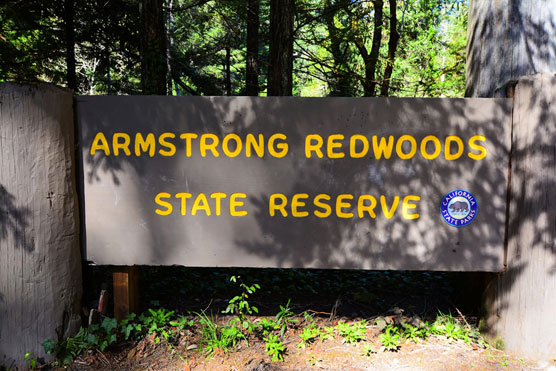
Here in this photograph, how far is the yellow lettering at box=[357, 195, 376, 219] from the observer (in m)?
3.09

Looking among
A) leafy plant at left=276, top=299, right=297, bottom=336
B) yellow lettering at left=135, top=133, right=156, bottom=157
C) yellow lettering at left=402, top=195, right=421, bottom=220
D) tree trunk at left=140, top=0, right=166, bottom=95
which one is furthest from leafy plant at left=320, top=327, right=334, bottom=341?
tree trunk at left=140, top=0, right=166, bottom=95

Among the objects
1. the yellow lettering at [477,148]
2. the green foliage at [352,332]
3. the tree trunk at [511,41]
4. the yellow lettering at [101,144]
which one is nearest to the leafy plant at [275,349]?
the green foliage at [352,332]

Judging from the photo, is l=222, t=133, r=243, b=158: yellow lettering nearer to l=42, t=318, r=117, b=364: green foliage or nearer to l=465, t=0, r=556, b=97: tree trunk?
l=42, t=318, r=117, b=364: green foliage

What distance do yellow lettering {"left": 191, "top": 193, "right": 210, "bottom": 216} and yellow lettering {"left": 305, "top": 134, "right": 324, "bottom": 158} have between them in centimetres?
88

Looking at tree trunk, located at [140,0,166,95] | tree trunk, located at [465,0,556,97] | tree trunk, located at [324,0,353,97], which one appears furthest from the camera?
tree trunk, located at [324,0,353,97]

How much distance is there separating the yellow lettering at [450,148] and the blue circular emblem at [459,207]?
0.26 meters

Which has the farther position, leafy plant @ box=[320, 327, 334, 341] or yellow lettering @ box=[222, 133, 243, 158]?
leafy plant @ box=[320, 327, 334, 341]

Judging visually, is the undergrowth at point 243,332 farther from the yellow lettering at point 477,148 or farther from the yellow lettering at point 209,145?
the yellow lettering at point 477,148

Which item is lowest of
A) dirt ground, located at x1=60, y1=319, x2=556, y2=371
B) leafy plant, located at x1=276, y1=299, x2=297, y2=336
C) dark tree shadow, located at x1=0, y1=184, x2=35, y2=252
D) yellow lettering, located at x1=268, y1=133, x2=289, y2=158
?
dirt ground, located at x1=60, y1=319, x2=556, y2=371

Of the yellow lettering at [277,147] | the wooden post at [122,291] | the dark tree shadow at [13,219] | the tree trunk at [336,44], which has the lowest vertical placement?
the wooden post at [122,291]

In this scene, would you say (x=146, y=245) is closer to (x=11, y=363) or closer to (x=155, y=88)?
(x=11, y=363)

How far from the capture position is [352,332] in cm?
333

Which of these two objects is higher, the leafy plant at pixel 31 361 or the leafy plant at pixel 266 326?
the leafy plant at pixel 266 326

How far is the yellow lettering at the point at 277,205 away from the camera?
311 cm
